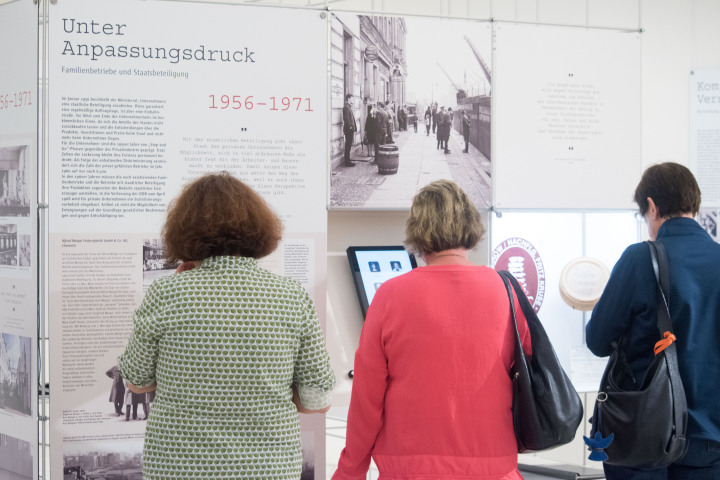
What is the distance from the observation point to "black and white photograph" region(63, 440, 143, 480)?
2809mm

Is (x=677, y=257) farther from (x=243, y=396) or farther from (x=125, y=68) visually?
(x=125, y=68)

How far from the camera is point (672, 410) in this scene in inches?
83.1

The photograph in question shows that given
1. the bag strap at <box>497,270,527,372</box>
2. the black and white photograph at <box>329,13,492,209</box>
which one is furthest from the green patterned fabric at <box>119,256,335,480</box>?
the black and white photograph at <box>329,13,492,209</box>

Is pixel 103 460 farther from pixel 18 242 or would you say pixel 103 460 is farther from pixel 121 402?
Result: pixel 18 242

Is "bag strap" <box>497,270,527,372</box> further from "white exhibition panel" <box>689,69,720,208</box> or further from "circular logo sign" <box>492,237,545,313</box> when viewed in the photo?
"white exhibition panel" <box>689,69,720,208</box>

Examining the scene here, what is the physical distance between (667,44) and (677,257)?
2.81m

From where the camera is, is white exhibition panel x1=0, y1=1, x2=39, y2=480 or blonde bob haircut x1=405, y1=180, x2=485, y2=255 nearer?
blonde bob haircut x1=405, y1=180, x2=485, y2=255

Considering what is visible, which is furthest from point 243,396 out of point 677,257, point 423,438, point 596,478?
point 596,478

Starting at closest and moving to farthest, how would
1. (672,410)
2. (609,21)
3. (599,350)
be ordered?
(672,410)
(599,350)
(609,21)

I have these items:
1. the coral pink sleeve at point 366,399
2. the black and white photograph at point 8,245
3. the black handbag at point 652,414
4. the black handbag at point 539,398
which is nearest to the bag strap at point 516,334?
the black handbag at point 539,398

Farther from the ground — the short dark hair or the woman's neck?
the short dark hair

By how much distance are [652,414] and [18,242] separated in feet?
7.74

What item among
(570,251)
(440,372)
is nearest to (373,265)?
(570,251)

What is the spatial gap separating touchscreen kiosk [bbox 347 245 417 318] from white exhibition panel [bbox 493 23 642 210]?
20.1 inches
